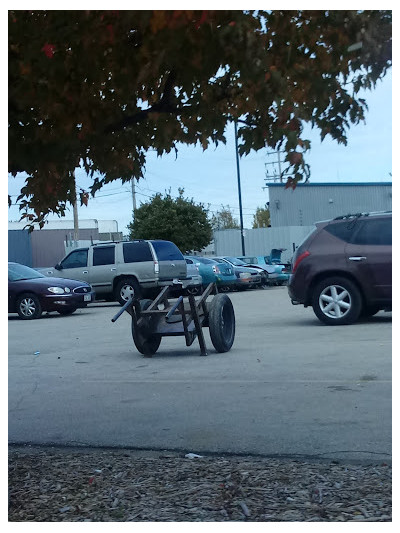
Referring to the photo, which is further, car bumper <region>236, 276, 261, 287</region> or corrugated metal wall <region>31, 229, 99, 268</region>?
car bumper <region>236, 276, 261, 287</region>

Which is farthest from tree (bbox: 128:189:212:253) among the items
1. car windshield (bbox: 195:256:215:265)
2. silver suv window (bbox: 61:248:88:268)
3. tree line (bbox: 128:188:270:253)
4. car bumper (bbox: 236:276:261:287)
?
car bumper (bbox: 236:276:261:287)

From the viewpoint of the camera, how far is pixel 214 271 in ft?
A: 63.3

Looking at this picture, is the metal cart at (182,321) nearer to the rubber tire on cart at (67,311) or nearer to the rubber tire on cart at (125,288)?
the rubber tire on cart at (125,288)

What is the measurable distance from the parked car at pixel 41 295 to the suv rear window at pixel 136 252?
4853 millimetres

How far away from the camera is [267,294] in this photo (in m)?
Answer: 23.6

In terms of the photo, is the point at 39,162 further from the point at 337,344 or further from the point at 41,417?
the point at 337,344

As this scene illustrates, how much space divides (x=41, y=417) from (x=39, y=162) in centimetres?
384

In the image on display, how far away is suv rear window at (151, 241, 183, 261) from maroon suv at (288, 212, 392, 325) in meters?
1.99

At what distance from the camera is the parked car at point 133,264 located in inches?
531

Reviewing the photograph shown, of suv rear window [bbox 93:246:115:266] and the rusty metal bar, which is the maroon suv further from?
suv rear window [bbox 93:246:115:266]

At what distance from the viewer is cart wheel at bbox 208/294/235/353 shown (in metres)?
10.7

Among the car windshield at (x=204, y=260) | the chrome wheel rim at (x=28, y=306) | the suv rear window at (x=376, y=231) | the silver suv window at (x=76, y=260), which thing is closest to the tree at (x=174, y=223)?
the suv rear window at (x=376, y=231)

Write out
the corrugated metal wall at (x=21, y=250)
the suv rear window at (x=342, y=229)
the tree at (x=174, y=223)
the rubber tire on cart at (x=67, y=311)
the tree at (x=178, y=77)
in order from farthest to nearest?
the rubber tire on cart at (x=67, y=311), the suv rear window at (x=342, y=229), the corrugated metal wall at (x=21, y=250), the tree at (x=174, y=223), the tree at (x=178, y=77)

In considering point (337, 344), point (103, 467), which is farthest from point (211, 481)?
point (337, 344)
